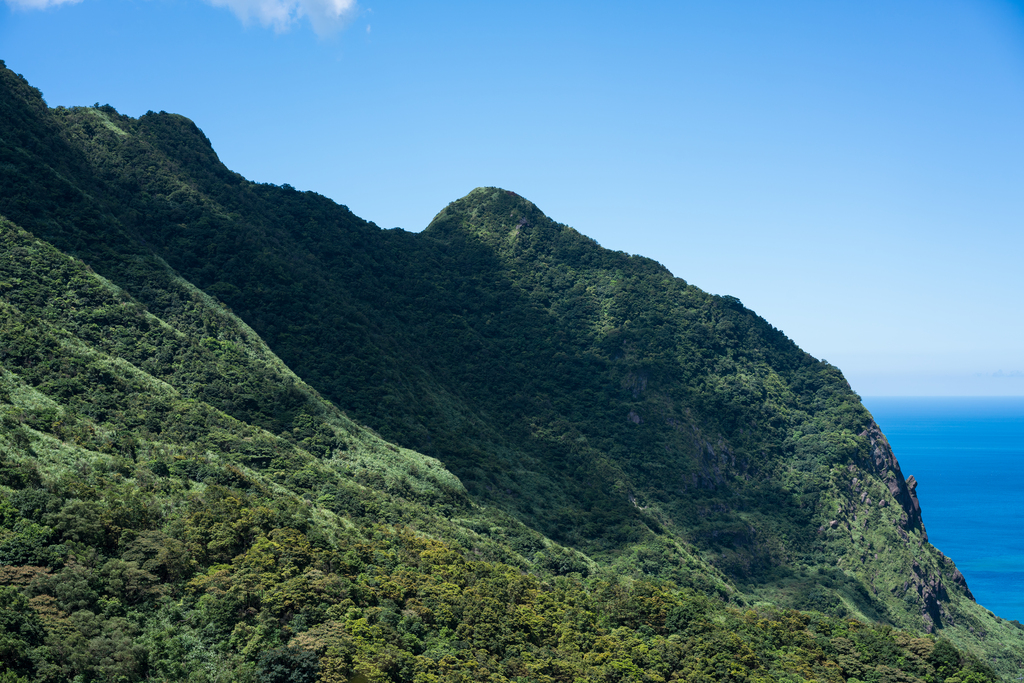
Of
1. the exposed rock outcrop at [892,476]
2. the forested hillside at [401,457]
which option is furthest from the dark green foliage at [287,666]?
the exposed rock outcrop at [892,476]

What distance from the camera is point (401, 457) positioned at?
78.6 m

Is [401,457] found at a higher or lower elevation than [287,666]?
higher

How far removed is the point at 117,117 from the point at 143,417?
2552 inches

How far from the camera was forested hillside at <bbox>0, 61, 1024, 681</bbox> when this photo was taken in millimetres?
41312

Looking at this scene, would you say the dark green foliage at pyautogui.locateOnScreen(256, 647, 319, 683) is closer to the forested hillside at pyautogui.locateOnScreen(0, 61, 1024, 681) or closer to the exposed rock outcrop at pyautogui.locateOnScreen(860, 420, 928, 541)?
the forested hillside at pyautogui.locateOnScreen(0, 61, 1024, 681)

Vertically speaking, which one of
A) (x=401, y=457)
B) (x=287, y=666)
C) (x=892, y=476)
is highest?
(x=892, y=476)

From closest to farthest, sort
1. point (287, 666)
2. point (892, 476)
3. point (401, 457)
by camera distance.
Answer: point (287, 666) → point (401, 457) → point (892, 476)

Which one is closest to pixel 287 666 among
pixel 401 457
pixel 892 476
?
pixel 401 457

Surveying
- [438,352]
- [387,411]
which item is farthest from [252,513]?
[438,352]

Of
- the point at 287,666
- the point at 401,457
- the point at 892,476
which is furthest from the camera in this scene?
the point at 892,476

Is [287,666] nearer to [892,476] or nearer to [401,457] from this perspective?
[401,457]

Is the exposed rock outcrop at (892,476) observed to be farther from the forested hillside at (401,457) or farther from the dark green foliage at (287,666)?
the dark green foliage at (287,666)

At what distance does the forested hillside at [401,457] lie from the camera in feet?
136

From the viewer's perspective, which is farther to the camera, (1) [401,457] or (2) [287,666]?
(1) [401,457]
